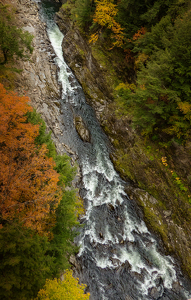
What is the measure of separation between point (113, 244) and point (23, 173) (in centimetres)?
956

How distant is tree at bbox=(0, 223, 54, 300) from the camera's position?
5203mm

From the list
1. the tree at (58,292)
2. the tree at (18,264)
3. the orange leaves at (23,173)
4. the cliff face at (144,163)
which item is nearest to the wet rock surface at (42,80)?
Answer: the cliff face at (144,163)

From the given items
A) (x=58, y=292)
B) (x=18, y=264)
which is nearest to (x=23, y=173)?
(x=18, y=264)

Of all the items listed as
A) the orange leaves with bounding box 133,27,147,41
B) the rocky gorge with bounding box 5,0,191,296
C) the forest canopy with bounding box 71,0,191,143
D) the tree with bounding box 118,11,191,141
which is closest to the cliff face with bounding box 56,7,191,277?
the rocky gorge with bounding box 5,0,191,296

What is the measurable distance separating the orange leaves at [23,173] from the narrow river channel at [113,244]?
5976 mm

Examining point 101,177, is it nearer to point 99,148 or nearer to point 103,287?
point 99,148

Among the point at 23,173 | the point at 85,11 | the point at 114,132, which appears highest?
the point at 85,11

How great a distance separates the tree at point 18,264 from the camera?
5.20 m

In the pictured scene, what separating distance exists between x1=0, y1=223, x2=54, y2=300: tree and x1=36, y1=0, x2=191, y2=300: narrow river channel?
694 cm

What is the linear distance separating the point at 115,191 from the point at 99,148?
575 centimetres

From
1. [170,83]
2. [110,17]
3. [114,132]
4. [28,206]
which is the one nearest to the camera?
[28,206]

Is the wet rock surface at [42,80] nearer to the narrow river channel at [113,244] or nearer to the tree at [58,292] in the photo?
the narrow river channel at [113,244]

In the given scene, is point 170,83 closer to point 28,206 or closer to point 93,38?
point 28,206

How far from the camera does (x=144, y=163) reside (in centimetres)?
1667
